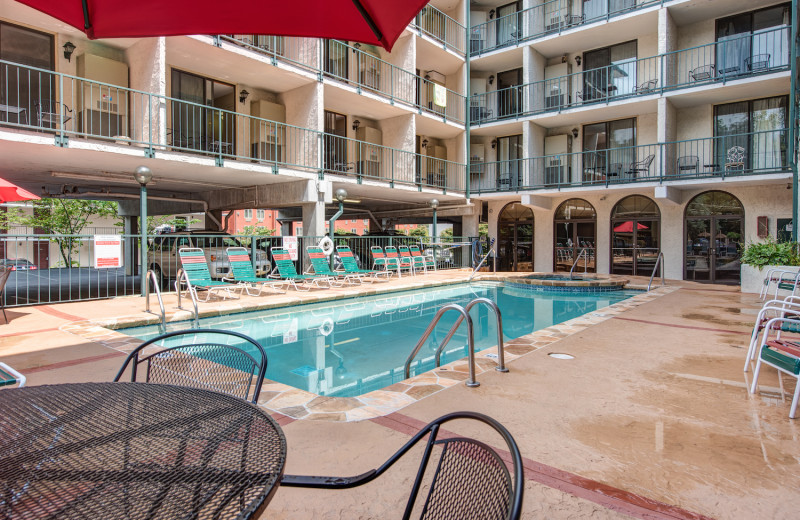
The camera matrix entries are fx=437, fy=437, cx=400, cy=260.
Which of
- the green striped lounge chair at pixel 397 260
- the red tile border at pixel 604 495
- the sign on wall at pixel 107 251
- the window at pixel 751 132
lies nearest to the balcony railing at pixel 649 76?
the window at pixel 751 132

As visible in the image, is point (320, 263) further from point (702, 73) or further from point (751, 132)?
point (751, 132)

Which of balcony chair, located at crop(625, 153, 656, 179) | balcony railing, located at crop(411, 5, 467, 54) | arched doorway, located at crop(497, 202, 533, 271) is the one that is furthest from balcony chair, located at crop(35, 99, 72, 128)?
balcony chair, located at crop(625, 153, 656, 179)

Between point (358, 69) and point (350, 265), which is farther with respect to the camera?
point (358, 69)

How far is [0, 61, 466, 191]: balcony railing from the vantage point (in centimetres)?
870

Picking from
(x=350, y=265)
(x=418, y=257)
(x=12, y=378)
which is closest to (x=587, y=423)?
(x=12, y=378)

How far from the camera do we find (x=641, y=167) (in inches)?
580

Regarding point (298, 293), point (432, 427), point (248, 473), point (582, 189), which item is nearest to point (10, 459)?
point (248, 473)

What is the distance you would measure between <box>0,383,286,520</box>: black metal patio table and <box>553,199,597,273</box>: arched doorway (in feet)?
54.8

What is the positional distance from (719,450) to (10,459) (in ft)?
10.7

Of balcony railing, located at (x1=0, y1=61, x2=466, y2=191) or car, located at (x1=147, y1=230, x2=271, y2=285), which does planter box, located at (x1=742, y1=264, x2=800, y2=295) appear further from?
car, located at (x1=147, y1=230, x2=271, y2=285)

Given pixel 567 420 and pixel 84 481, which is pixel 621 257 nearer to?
pixel 567 420

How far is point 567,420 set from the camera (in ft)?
9.73

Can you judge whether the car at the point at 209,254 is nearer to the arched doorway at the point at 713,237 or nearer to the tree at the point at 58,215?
the tree at the point at 58,215

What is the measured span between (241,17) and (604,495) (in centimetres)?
328
